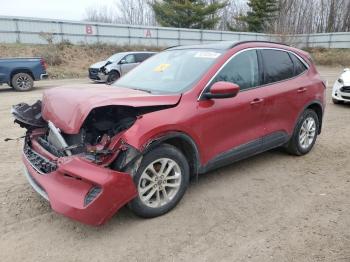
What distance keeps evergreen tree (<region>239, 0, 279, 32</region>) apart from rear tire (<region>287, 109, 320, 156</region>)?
41471 mm

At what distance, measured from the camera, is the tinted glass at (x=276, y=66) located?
4.95 metres

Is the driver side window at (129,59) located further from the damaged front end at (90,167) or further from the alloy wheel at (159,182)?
the alloy wheel at (159,182)

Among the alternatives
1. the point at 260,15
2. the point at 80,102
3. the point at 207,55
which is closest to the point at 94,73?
the point at 207,55

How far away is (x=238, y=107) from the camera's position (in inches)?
173

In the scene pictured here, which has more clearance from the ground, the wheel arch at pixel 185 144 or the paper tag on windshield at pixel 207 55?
the paper tag on windshield at pixel 207 55

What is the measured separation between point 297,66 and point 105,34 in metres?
25.9

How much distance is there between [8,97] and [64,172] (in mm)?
10945

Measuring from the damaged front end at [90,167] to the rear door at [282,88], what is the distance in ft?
6.67

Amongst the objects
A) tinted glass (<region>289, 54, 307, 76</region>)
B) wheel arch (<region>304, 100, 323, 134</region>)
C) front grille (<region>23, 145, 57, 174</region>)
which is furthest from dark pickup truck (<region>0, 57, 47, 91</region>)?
wheel arch (<region>304, 100, 323, 134</region>)

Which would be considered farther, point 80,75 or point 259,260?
point 80,75

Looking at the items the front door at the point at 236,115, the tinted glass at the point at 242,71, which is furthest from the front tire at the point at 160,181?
the tinted glass at the point at 242,71

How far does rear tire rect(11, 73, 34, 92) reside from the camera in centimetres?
1450

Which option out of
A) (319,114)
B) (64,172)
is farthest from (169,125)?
(319,114)

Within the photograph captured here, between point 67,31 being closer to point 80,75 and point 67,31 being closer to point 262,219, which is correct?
point 80,75
